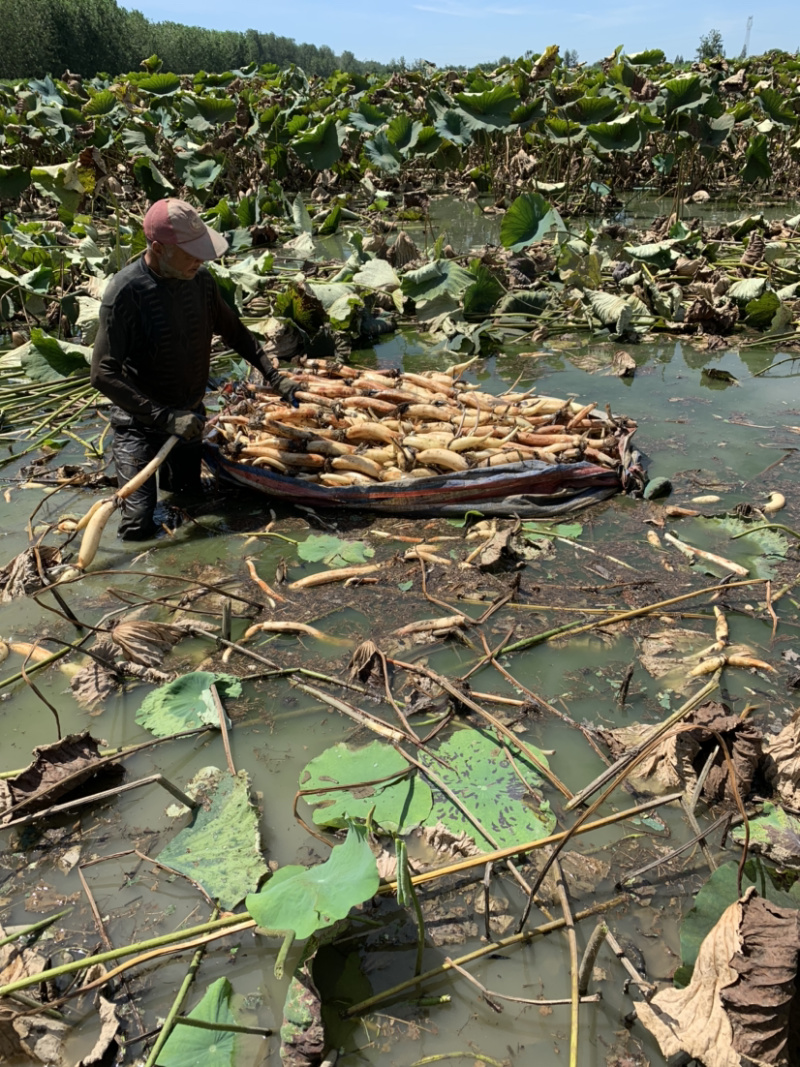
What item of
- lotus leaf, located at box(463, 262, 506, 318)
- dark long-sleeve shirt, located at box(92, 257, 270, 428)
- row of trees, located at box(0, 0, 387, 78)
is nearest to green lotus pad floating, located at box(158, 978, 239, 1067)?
dark long-sleeve shirt, located at box(92, 257, 270, 428)

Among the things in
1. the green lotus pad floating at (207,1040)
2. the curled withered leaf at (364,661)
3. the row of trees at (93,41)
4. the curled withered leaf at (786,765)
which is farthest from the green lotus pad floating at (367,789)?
the row of trees at (93,41)

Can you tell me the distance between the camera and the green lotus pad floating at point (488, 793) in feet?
7.48

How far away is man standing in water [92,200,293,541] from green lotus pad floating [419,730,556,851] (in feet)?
7.04

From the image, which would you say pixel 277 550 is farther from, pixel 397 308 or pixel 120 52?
pixel 120 52

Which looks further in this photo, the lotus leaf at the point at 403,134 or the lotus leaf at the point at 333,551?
the lotus leaf at the point at 403,134

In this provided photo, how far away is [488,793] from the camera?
2414mm

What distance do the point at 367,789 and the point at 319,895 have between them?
716 millimetres

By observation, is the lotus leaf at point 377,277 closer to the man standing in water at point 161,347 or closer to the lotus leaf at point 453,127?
the man standing in water at point 161,347

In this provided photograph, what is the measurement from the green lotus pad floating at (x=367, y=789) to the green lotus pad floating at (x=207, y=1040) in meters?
0.63

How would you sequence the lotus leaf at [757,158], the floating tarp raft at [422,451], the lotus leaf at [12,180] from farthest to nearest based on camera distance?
the lotus leaf at [757,158] < the lotus leaf at [12,180] < the floating tarp raft at [422,451]

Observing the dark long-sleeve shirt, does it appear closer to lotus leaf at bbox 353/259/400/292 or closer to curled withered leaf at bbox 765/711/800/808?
lotus leaf at bbox 353/259/400/292

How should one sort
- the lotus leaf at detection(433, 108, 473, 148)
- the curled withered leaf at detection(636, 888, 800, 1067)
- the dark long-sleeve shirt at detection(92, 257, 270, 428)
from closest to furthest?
the curled withered leaf at detection(636, 888, 800, 1067) < the dark long-sleeve shirt at detection(92, 257, 270, 428) < the lotus leaf at detection(433, 108, 473, 148)

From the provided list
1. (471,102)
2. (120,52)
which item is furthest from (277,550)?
(120,52)

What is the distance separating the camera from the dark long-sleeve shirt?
3748 millimetres
